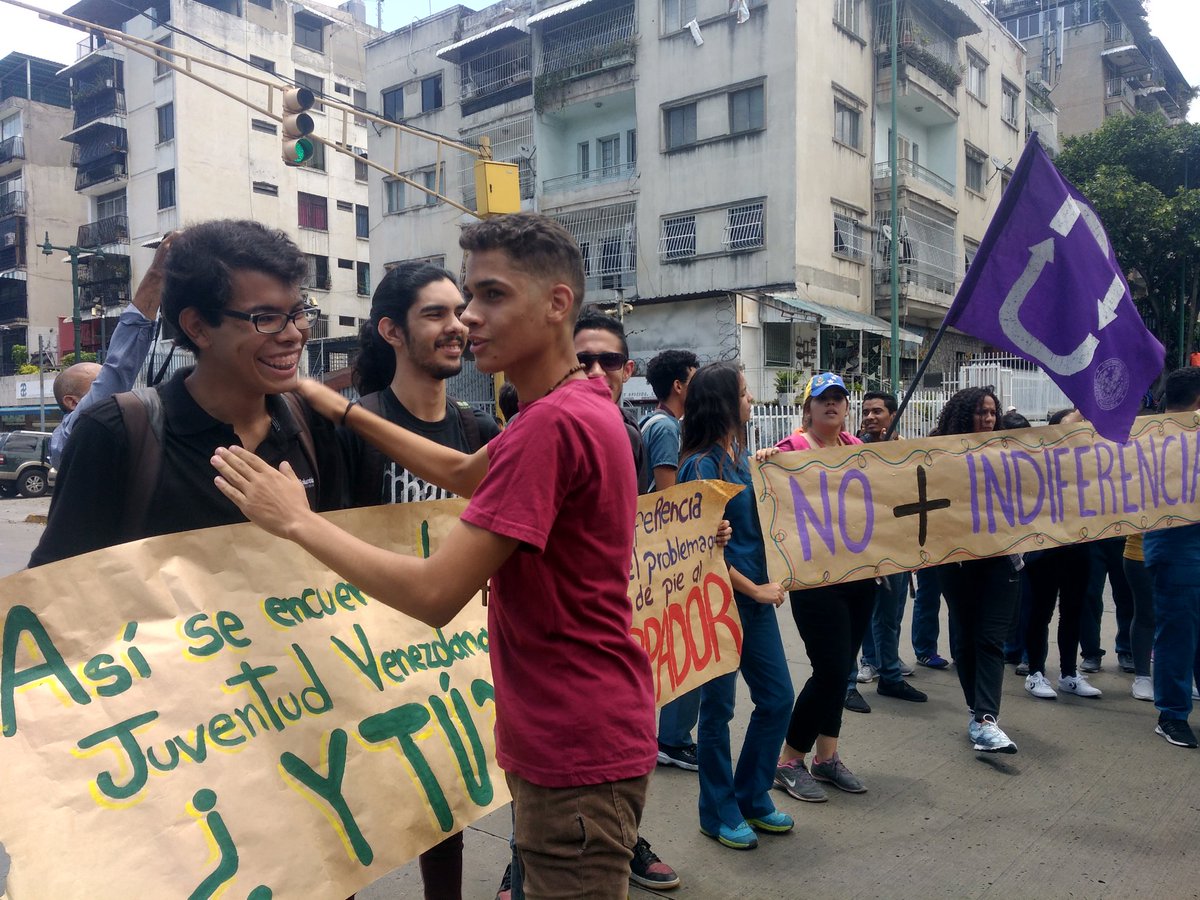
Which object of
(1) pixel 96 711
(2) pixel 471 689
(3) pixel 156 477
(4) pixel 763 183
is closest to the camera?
(1) pixel 96 711

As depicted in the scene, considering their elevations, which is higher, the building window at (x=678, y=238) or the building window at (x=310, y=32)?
the building window at (x=310, y=32)

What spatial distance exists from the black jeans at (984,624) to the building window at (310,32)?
140 feet

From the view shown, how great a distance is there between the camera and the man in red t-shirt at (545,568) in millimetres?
1724

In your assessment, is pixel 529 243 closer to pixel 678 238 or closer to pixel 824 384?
pixel 824 384

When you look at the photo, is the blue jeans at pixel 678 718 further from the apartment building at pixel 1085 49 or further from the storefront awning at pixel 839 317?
the apartment building at pixel 1085 49

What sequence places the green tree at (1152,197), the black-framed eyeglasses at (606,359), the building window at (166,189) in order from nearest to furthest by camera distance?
the black-framed eyeglasses at (606,359) → the green tree at (1152,197) → the building window at (166,189)

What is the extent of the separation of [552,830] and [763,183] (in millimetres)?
22181

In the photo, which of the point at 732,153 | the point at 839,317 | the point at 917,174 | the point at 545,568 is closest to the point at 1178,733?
the point at 545,568

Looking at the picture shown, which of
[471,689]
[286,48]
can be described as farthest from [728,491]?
[286,48]

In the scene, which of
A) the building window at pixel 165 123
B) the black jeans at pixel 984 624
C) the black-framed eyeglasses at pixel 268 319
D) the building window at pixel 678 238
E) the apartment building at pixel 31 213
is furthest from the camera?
the apartment building at pixel 31 213

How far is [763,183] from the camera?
2244 centimetres

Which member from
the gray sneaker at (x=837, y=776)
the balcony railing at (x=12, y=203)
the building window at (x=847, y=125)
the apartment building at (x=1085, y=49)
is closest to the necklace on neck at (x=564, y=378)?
the gray sneaker at (x=837, y=776)

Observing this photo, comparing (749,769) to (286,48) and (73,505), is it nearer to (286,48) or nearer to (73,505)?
(73,505)

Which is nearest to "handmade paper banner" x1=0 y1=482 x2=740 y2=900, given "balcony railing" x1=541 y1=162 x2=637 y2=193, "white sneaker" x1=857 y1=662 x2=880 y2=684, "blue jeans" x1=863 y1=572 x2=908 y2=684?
"blue jeans" x1=863 y1=572 x2=908 y2=684
